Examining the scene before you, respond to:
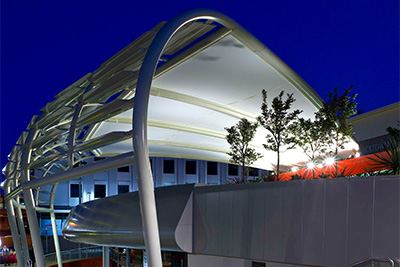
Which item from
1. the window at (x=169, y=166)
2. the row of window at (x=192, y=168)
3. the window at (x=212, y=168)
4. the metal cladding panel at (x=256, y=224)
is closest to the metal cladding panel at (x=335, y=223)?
the metal cladding panel at (x=256, y=224)

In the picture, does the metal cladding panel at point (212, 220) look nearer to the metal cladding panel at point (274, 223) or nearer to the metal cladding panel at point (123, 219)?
the metal cladding panel at point (123, 219)

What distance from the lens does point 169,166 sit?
182 ft

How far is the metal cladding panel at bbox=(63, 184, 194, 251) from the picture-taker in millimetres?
13398

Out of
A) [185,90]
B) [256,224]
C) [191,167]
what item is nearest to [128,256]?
[185,90]

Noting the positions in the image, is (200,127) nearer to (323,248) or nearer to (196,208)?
(196,208)

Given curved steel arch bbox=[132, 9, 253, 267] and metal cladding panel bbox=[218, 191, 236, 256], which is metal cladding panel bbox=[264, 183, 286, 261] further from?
curved steel arch bbox=[132, 9, 253, 267]

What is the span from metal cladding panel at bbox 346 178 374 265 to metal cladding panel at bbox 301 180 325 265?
69cm

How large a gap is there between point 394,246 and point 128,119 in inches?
635

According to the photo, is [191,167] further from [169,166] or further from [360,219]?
[360,219]

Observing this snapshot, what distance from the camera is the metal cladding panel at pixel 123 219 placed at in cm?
1340

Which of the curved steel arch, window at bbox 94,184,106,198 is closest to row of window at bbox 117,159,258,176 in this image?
window at bbox 94,184,106,198

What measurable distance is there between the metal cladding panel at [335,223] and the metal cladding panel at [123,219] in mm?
4929

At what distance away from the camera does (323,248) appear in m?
9.58

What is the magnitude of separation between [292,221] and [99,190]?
47859 mm
